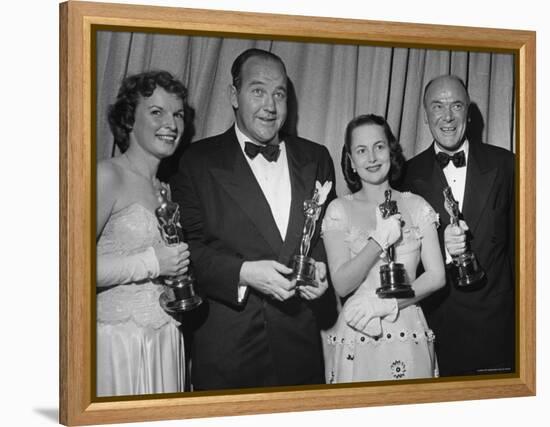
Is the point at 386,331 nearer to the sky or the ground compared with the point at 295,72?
nearer to the ground

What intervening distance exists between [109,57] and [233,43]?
53cm

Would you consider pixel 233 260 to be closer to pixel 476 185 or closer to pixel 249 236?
pixel 249 236

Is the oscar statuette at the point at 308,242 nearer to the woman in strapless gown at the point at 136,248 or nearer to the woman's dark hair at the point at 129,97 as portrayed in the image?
the woman in strapless gown at the point at 136,248

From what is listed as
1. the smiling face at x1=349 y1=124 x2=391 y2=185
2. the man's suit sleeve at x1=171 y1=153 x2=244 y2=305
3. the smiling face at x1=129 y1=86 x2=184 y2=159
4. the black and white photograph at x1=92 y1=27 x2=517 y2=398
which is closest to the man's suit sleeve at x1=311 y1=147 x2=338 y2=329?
the black and white photograph at x1=92 y1=27 x2=517 y2=398

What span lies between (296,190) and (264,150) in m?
0.21

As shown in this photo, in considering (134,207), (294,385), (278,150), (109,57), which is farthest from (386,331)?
(109,57)

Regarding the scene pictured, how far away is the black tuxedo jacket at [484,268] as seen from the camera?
5.30 metres

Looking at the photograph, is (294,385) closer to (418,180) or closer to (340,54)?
(418,180)

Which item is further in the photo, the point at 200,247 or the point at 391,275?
the point at 391,275

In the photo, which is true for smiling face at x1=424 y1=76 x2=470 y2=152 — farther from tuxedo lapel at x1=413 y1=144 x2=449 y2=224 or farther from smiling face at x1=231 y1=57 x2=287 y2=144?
smiling face at x1=231 y1=57 x2=287 y2=144

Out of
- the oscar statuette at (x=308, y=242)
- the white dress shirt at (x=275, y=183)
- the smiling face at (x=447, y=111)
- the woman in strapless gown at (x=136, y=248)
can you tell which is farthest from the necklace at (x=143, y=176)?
the smiling face at (x=447, y=111)

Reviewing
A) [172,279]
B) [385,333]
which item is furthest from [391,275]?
[172,279]

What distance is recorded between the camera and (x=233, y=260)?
4848 millimetres

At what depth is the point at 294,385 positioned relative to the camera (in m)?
5.00
